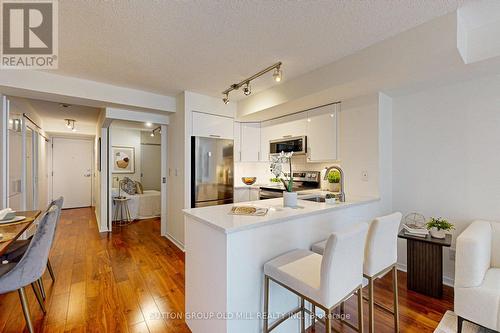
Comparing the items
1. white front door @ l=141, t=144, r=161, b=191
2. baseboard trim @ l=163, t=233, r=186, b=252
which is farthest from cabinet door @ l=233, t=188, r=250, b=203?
white front door @ l=141, t=144, r=161, b=191

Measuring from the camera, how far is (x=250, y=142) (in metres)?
4.21

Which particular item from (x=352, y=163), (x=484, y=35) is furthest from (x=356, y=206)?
(x=484, y=35)

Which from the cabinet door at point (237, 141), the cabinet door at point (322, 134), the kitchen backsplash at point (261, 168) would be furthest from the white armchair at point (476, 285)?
the cabinet door at point (237, 141)

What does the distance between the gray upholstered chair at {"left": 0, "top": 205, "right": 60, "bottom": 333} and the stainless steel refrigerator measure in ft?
6.05

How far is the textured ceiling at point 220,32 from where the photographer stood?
1.59 metres

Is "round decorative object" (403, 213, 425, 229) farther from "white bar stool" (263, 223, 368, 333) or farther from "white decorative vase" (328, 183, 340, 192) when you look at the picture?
"white bar stool" (263, 223, 368, 333)

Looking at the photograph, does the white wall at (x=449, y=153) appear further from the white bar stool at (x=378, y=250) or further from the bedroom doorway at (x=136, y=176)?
the bedroom doorway at (x=136, y=176)

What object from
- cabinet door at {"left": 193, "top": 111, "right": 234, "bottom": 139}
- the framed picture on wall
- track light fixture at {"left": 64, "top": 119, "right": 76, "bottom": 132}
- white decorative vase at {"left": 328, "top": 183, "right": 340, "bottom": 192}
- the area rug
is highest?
track light fixture at {"left": 64, "top": 119, "right": 76, "bottom": 132}

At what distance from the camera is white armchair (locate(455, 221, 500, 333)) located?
1560 mm

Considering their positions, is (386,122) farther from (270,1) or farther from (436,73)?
(270,1)

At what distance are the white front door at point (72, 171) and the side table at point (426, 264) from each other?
831cm

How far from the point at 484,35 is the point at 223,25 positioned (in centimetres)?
207

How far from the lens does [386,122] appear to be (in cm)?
280

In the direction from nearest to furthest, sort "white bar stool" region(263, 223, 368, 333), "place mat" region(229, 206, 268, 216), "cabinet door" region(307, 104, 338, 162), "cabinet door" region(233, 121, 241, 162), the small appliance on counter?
1. "white bar stool" region(263, 223, 368, 333)
2. "place mat" region(229, 206, 268, 216)
3. "cabinet door" region(307, 104, 338, 162)
4. the small appliance on counter
5. "cabinet door" region(233, 121, 241, 162)
